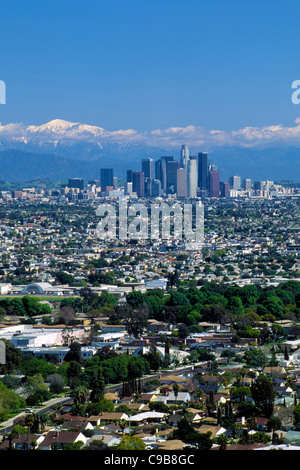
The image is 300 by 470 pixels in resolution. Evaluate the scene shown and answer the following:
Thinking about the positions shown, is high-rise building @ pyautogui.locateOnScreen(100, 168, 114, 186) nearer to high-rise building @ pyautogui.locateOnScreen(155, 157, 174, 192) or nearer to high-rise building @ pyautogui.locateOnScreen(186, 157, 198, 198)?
high-rise building @ pyautogui.locateOnScreen(155, 157, 174, 192)

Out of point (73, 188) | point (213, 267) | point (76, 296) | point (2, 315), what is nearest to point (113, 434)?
point (2, 315)

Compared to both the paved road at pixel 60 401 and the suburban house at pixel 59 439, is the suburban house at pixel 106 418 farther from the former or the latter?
the paved road at pixel 60 401

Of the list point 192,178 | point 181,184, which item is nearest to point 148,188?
point 181,184

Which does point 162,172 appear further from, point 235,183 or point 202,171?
point 235,183

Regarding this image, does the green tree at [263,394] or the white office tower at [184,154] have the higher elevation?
the white office tower at [184,154]

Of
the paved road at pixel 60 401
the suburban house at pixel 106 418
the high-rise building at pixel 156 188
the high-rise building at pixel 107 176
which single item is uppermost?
the high-rise building at pixel 107 176

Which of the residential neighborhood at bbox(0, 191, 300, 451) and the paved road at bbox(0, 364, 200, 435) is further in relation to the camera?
the paved road at bbox(0, 364, 200, 435)

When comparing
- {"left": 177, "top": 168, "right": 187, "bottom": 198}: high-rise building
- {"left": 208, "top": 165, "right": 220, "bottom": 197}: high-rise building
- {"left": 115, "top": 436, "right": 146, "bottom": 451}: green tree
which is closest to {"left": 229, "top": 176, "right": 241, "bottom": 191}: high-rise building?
{"left": 208, "top": 165, "right": 220, "bottom": 197}: high-rise building

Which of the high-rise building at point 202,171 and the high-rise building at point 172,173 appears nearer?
the high-rise building at point 172,173

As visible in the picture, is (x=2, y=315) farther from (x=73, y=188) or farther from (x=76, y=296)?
(x=73, y=188)

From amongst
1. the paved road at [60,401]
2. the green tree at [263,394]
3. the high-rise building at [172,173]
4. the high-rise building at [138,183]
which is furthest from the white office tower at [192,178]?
the green tree at [263,394]
